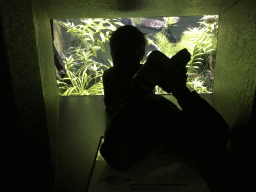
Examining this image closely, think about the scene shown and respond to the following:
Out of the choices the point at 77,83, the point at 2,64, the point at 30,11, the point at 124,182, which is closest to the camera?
the point at 2,64

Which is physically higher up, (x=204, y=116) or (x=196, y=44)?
(x=196, y=44)

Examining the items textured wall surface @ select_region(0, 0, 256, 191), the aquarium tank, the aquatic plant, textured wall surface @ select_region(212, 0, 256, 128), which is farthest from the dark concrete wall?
the aquatic plant

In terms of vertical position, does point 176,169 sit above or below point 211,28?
below

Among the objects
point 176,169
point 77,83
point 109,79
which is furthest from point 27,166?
point 77,83

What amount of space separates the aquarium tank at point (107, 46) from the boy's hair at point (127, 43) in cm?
111

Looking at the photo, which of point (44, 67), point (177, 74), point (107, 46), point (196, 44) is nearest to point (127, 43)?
point (177, 74)

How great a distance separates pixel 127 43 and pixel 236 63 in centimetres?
66

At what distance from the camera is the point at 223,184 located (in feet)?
2.56

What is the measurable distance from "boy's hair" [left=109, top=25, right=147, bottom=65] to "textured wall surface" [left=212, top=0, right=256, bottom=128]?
0.55 meters

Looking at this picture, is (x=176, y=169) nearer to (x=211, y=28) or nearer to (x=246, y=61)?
(x=246, y=61)

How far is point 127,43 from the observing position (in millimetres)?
1061

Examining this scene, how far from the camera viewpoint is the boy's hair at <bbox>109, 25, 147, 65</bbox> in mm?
1055

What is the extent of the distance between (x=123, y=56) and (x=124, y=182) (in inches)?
27.0

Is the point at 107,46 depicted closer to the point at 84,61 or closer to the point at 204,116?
the point at 84,61
